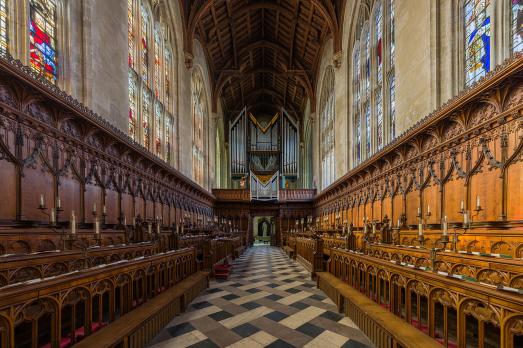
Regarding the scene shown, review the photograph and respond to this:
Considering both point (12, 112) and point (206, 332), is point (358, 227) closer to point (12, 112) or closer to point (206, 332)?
point (206, 332)

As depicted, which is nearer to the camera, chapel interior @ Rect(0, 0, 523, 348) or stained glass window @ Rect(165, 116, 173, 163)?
chapel interior @ Rect(0, 0, 523, 348)

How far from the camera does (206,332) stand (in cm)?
370

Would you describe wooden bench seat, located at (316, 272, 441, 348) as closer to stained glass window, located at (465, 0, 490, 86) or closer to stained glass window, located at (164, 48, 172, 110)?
stained glass window, located at (465, 0, 490, 86)

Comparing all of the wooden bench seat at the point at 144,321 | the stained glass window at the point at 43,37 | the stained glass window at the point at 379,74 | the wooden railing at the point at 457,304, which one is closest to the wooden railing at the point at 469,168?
the wooden railing at the point at 457,304

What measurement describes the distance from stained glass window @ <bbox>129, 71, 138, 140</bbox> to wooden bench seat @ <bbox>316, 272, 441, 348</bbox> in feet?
29.9

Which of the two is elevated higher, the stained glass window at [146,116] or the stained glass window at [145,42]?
the stained glass window at [145,42]

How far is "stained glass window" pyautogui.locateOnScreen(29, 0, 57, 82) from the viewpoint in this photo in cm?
588

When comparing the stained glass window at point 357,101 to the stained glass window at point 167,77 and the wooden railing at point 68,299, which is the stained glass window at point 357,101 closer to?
the stained glass window at point 167,77

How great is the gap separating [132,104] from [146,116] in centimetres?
118

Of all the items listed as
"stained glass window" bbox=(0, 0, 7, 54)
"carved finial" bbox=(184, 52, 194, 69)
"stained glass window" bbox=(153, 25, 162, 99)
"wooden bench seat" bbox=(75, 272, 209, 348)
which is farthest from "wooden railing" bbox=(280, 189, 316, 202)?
"stained glass window" bbox=(0, 0, 7, 54)

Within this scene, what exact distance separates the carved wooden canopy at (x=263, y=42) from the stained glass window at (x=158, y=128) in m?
4.71

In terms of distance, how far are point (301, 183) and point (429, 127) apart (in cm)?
2195

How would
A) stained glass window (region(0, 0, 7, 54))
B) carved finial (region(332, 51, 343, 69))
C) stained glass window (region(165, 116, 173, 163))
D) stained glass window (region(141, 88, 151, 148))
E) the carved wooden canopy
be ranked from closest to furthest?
stained glass window (region(0, 0, 7, 54)) → stained glass window (region(141, 88, 151, 148)) → stained glass window (region(165, 116, 173, 163)) → carved finial (region(332, 51, 343, 69)) → the carved wooden canopy

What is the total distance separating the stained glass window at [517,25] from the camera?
529cm
